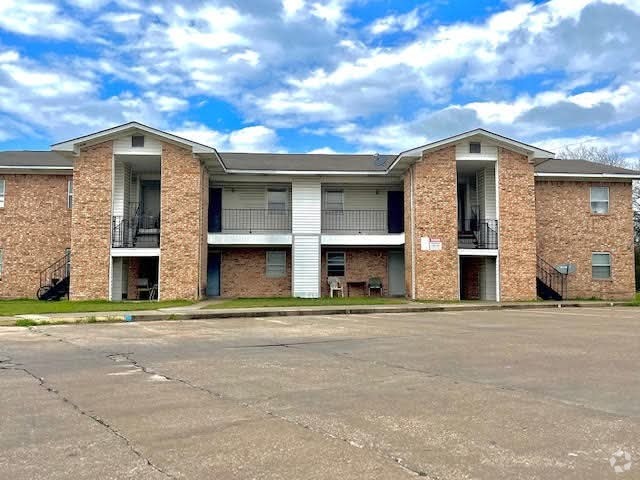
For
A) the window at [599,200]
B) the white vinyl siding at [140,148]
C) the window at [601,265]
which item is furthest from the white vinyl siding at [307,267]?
the window at [599,200]

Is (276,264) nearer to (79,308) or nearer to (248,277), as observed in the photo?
(248,277)

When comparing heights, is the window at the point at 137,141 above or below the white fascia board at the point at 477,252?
above

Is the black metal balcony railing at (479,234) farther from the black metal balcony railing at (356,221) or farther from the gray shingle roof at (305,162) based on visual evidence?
the gray shingle roof at (305,162)

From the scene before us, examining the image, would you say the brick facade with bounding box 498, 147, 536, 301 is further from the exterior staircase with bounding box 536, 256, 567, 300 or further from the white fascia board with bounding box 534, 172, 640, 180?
the exterior staircase with bounding box 536, 256, 567, 300

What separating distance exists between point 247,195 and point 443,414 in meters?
23.1

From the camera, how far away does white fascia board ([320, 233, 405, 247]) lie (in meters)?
25.8

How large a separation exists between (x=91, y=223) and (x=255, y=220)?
24.9 ft

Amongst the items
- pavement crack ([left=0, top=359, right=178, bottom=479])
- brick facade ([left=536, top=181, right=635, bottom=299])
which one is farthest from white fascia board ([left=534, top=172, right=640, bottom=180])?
pavement crack ([left=0, top=359, right=178, bottom=479])

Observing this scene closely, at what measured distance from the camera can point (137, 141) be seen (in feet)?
77.4

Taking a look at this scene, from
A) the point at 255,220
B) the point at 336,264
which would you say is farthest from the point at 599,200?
the point at 255,220

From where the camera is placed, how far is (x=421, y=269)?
78.6 ft

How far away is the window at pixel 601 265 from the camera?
27.2 metres

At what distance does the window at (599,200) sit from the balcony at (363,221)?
29.5 feet

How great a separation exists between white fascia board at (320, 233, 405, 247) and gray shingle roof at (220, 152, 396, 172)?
10.1ft
